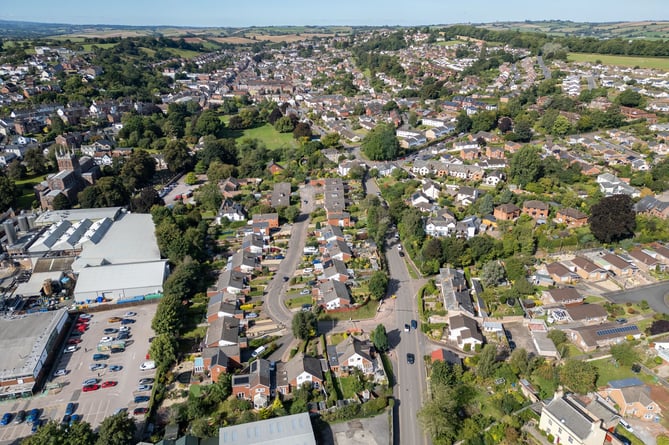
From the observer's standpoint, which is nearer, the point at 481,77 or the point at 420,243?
the point at 420,243

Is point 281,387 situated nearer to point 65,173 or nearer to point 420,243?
point 420,243

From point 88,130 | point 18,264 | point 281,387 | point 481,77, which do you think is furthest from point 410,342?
point 481,77

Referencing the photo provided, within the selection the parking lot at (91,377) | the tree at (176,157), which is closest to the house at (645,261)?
the parking lot at (91,377)

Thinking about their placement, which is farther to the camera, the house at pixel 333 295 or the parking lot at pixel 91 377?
the house at pixel 333 295

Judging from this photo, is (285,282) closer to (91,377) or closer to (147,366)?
(147,366)

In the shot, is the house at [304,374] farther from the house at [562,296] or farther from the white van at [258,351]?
the house at [562,296]

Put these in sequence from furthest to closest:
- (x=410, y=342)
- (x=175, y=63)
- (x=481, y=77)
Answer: (x=175, y=63) → (x=481, y=77) → (x=410, y=342)
